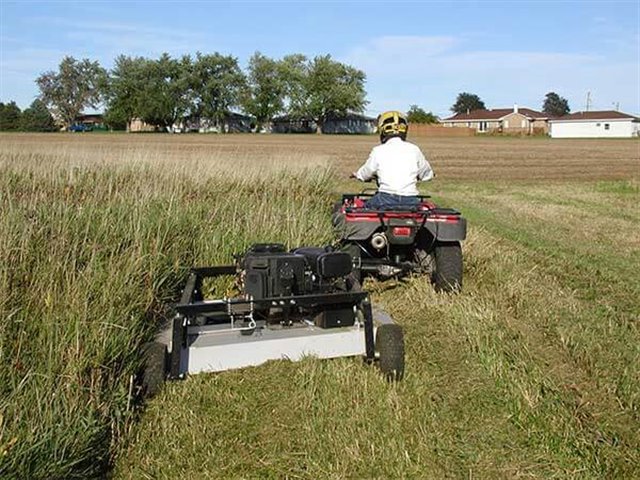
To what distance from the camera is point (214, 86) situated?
104m

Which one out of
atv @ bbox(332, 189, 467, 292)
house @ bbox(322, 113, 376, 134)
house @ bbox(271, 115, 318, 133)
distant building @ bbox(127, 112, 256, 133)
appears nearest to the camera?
atv @ bbox(332, 189, 467, 292)

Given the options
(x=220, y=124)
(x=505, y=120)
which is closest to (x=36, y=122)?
(x=220, y=124)

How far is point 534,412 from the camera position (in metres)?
3.61

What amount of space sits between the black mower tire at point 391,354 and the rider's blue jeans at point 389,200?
218 cm

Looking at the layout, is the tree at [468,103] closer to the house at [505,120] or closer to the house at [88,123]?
the house at [505,120]

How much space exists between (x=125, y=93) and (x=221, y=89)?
1492 centimetres

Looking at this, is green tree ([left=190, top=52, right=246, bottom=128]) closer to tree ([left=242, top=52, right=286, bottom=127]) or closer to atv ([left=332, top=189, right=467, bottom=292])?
tree ([left=242, top=52, right=286, bottom=127])

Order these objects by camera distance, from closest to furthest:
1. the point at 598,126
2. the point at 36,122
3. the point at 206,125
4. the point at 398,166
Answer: the point at 398,166
the point at 36,122
the point at 598,126
the point at 206,125

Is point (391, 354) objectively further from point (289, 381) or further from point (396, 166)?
point (396, 166)

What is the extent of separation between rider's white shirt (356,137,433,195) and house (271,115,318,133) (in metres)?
103

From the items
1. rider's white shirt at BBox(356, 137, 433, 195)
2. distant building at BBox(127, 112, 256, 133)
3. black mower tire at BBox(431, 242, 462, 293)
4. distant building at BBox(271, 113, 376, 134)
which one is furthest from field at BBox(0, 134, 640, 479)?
distant building at BBox(271, 113, 376, 134)

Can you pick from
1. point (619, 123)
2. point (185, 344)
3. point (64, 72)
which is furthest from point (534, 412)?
point (64, 72)

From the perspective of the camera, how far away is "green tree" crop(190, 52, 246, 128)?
337 ft

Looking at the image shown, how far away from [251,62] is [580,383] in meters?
111
